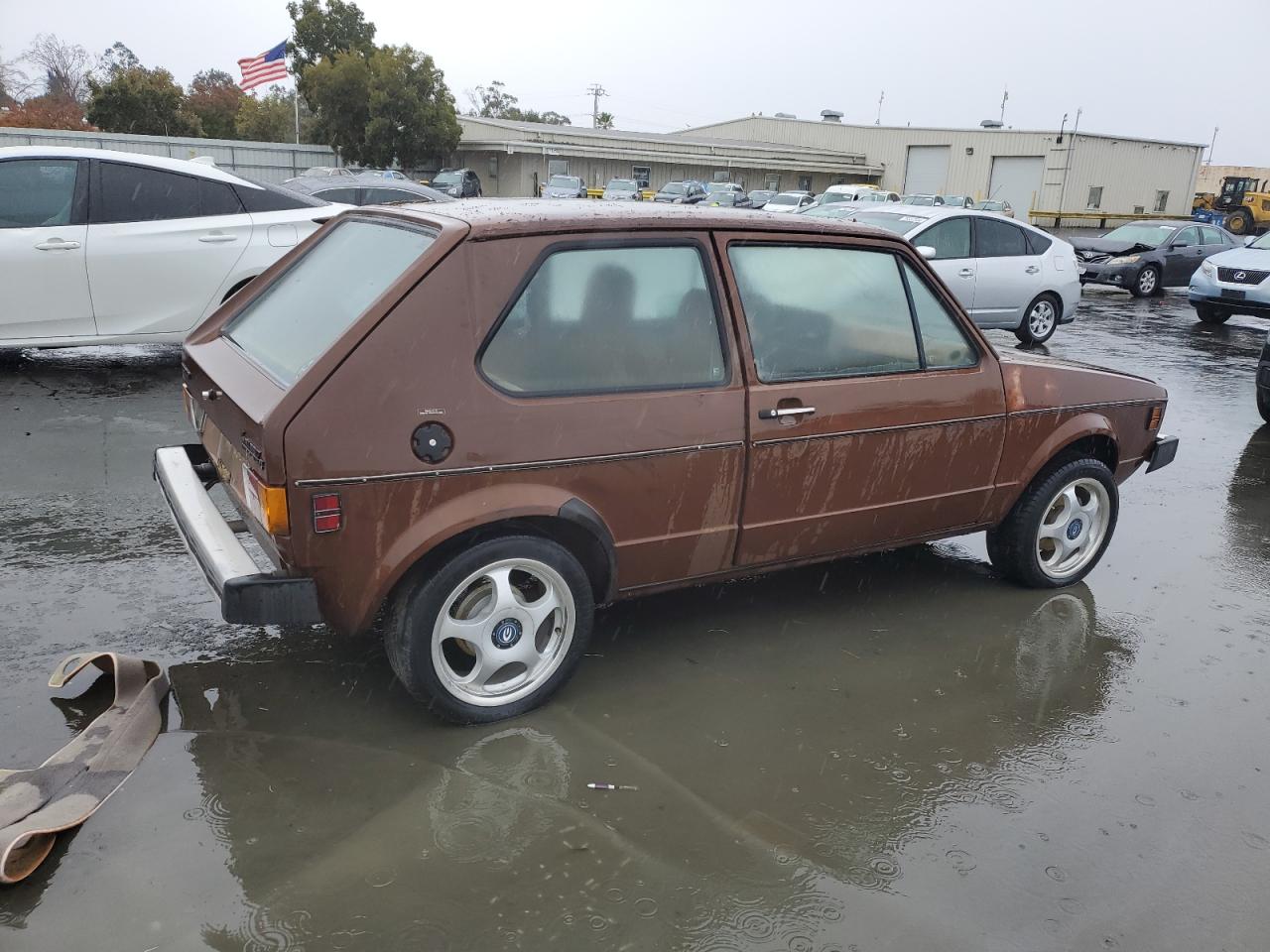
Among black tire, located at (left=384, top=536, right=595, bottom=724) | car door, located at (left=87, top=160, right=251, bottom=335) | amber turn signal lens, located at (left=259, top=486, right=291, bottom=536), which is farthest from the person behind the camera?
car door, located at (left=87, top=160, right=251, bottom=335)

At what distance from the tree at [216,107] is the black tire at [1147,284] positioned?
43.7 m

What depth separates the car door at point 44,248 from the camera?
266 inches

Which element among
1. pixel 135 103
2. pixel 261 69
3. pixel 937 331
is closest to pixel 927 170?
pixel 261 69

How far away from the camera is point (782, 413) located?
3.71 meters

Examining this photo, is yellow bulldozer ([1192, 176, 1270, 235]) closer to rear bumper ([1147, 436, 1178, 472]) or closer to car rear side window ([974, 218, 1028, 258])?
car rear side window ([974, 218, 1028, 258])

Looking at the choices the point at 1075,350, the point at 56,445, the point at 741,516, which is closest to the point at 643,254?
the point at 741,516

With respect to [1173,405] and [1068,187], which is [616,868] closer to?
[1173,405]

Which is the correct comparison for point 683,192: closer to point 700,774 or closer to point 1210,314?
point 1210,314

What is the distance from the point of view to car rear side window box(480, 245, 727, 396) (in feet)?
10.8

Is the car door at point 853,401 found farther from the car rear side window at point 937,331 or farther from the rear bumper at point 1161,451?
the rear bumper at point 1161,451

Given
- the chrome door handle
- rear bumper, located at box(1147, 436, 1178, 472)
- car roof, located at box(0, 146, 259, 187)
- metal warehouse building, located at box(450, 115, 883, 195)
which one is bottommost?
rear bumper, located at box(1147, 436, 1178, 472)

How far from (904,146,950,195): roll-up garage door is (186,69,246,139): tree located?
3449 centimetres

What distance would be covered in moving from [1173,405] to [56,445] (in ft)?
29.6

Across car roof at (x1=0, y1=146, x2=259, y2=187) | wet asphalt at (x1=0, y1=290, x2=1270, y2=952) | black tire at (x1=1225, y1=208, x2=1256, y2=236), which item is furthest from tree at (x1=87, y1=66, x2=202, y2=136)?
wet asphalt at (x1=0, y1=290, x2=1270, y2=952)
